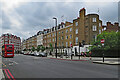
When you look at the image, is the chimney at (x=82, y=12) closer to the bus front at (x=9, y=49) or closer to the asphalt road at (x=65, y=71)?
the bus front at (x=9, y=49)

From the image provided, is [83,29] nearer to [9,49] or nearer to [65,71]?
[9,49]

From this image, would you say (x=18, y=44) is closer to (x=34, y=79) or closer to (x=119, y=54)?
(x=119, y=54)

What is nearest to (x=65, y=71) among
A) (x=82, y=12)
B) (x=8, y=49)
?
(x=8, y=49)

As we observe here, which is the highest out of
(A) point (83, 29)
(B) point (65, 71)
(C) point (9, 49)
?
(A) point (83, 29)

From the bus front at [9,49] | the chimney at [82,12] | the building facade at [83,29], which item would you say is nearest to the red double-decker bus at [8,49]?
the bus front at [9,49]

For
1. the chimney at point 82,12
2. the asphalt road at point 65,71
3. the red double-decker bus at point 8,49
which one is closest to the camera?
the asphalt road at point 65,71

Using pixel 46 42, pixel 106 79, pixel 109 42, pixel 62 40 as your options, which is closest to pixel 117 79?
pixel 106 79

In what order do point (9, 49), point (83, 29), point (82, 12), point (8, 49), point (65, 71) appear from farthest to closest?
point (82, 12), point (83, 29), point (9, 49), point (8, 49), point (65, 71)

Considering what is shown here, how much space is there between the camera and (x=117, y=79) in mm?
7566

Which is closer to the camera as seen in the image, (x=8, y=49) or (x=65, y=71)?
(x=65, y=71)

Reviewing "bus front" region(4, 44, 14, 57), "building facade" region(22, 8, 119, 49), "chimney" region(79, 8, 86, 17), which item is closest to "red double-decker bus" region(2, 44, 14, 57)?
"bus front" region(4, 44, 14, 57)

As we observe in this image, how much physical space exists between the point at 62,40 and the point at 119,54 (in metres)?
29.7

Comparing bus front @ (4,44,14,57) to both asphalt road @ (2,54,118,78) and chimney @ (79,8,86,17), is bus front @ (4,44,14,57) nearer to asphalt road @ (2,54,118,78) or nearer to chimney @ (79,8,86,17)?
asphalt road @ (2,54,118,78)

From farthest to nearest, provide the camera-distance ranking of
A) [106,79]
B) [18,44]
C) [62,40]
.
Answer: [18,44] < [62,40] < [106,79]
